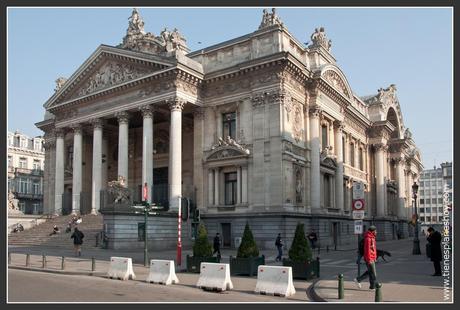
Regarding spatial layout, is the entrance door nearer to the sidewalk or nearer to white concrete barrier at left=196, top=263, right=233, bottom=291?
the sidewalk

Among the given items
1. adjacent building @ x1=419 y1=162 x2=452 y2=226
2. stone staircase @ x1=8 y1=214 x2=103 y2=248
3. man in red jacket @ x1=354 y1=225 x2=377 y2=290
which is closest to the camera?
man in red jacket @ x1=354 y1=225 x2=377 y2=290

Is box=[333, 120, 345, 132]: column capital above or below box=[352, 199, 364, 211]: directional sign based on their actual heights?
above

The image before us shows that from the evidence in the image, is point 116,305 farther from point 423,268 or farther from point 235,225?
point 235,225

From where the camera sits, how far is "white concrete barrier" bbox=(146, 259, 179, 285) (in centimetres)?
1767

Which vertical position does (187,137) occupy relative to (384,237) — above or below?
above

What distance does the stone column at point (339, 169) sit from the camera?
46.7m

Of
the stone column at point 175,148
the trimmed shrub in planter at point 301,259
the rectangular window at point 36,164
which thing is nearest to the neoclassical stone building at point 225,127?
the stone column at point 175,148

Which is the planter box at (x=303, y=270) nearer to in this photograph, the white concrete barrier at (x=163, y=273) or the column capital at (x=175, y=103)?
the white concrete barrier at (x=163, y=273)

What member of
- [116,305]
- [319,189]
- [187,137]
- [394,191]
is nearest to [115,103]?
[187,137]

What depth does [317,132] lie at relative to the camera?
139 ft

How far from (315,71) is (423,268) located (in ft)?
73.9

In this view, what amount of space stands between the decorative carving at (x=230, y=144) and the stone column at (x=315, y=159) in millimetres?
6292

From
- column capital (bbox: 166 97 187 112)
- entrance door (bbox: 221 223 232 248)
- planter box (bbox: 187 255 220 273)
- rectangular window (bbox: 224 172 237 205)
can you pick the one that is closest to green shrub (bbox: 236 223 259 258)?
planter box (bbox: 187 255 220 273)

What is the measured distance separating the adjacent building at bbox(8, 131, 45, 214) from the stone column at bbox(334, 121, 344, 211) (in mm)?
53770
